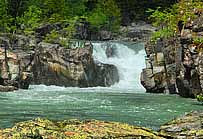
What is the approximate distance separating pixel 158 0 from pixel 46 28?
28.7 meters

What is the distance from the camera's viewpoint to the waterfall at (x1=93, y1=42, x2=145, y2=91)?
1563 inches

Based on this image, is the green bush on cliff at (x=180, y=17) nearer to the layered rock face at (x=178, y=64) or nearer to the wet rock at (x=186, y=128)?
the layered rock face at (x=178, y=64)

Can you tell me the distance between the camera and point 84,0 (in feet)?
218

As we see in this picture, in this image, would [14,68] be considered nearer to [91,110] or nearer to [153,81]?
[153,81]

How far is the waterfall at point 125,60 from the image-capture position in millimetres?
39713

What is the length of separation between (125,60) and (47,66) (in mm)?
9987

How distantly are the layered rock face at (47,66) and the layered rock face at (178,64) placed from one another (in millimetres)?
6454

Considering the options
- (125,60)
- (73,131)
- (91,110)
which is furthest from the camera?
(125,60)

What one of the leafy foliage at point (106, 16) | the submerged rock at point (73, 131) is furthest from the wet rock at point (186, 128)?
the leafy foliage at point (106, 16)

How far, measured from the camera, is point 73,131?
7.33 meters

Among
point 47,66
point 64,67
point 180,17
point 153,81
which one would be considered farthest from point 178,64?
point 47,66

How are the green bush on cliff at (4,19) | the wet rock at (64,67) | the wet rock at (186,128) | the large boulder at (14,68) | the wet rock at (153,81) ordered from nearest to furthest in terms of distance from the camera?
1. the wet rock at (186,128)
2. the wet rock at (153,81)
3. the large boulder at (14,68)
4. the wet rock at (64,67)
5. the green bush on cliff at (4,19)

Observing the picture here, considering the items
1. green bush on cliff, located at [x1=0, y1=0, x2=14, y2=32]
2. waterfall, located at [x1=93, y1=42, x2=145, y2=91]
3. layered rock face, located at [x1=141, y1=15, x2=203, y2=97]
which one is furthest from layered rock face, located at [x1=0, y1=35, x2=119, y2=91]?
layered rock face, located at [x1=141, y1=15, x2=203, y2=97]

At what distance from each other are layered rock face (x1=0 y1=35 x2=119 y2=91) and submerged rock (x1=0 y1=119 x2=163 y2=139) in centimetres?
2409
